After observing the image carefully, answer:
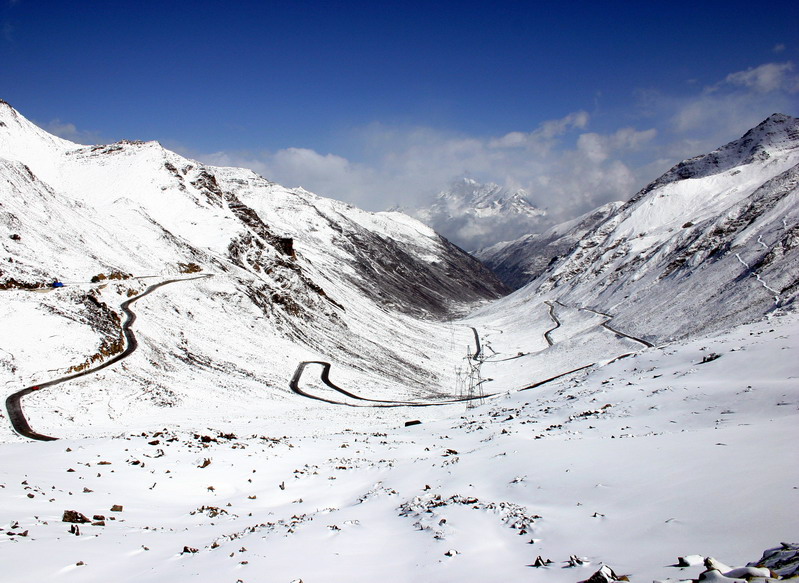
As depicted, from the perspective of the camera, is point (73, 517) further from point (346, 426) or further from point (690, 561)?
point (346, 426)

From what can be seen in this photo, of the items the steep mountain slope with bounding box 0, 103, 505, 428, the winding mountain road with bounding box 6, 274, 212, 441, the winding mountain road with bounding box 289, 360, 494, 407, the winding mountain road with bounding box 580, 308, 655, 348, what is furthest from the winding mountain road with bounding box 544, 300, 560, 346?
the winding mountain road with bounding box 6, 274, 212, 441

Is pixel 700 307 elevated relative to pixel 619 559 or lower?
elevated

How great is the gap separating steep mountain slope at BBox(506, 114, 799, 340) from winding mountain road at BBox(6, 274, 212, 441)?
74.5 meters

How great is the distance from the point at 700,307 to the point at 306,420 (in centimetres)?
6934

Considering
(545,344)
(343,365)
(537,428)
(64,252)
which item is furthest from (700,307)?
(64,252)

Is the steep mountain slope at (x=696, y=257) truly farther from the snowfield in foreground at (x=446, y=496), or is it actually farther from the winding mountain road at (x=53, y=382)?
the winding mountain road at (x=53, y=382)

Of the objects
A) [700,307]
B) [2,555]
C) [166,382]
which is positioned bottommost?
[2,555]

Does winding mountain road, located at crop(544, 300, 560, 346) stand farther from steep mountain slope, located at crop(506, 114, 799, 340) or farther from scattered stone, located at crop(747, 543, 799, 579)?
scattered stone, located at crop(747, 543, 799, 579)

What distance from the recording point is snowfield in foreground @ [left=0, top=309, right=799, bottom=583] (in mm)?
9148

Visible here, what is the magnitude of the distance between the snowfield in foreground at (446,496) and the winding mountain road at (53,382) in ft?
26.8

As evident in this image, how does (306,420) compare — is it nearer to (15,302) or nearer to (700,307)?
(15,302)

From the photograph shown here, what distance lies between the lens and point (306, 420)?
38.1m

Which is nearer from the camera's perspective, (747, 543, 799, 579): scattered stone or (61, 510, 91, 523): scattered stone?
(747, 543, 799, 579): scattered stone

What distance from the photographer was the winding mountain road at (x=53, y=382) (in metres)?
27.0
